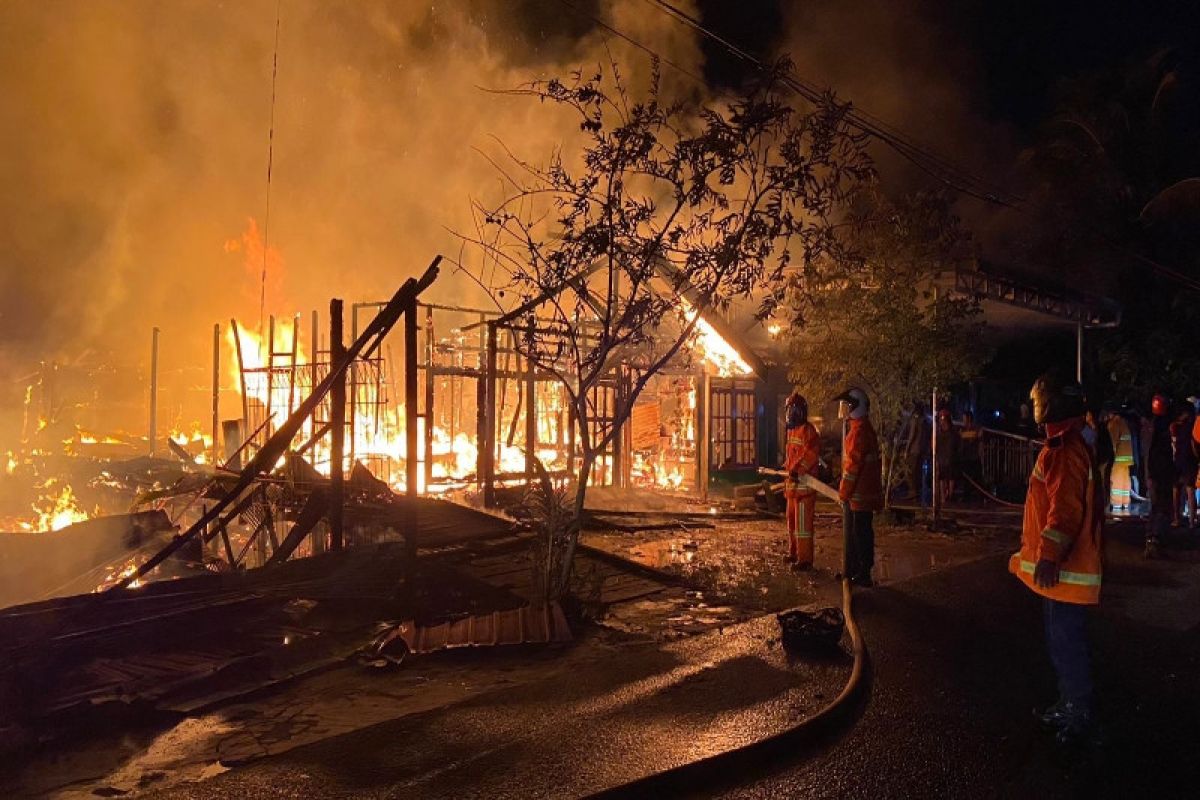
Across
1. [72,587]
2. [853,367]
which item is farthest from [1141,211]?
[72,587]

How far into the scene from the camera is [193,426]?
92.2ft

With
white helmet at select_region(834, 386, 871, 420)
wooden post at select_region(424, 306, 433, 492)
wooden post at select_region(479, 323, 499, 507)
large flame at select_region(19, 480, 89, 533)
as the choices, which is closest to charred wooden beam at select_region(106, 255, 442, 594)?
wooden post at select_region(424, 306, 433, 492)

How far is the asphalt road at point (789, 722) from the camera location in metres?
3.73

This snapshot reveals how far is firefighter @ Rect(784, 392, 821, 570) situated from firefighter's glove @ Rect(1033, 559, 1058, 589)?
423 cm

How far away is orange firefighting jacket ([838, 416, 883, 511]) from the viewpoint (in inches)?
310

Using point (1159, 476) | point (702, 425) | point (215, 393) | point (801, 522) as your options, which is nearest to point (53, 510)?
point (215, 393)

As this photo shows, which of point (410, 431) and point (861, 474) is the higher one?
point (410, 431)

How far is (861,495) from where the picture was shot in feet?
25.8

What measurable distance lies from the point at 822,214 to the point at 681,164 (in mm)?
1281

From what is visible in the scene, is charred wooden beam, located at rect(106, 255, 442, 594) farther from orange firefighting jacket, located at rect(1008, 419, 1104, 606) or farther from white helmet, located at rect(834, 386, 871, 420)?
orange firefighting jacket, located at rect(1008, 419, 1104, 606)

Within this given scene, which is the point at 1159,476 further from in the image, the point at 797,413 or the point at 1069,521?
the point at 1069,521

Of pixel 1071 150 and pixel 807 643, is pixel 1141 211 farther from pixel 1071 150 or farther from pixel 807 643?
pixel 807 643

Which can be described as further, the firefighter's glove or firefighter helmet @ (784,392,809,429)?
firefighter helmet @ (784,392,809,429)

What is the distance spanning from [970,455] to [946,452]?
2164mm
